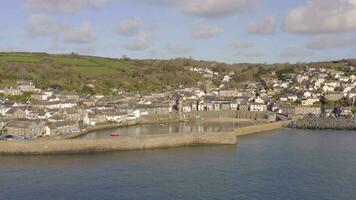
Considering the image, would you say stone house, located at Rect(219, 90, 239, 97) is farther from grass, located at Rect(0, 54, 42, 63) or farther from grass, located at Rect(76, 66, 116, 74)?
grass, located at Rect(0, 54, 42, 63)

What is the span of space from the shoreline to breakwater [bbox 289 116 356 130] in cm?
1151

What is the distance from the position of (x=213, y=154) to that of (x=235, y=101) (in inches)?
1053

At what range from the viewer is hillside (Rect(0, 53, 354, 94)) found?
5972cm

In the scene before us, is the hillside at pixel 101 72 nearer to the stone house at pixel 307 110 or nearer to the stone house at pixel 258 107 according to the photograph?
the stone house at pixel 258 107

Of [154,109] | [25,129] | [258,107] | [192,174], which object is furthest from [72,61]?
[192,174]

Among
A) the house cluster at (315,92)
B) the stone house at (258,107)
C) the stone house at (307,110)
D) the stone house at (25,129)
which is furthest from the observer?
the stone house at (258,107)

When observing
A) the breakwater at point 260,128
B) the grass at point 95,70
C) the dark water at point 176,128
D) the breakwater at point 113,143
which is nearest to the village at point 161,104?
the dark water at point 176,128

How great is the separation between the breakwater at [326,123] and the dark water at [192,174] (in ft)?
34.1

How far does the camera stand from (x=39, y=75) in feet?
202

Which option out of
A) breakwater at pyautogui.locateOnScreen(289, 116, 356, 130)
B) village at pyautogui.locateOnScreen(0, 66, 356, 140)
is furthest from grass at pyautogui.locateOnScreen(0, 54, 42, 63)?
breakwater at pyautogui.locateOnScreen(289, 116, 356, 130)

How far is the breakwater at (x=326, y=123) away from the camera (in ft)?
128

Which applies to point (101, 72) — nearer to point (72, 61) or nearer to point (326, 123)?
point (72, 61)

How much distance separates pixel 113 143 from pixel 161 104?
73.4ft

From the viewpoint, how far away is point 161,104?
49062 millimetres
